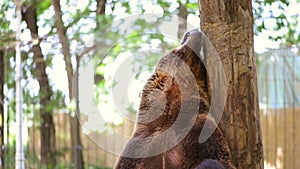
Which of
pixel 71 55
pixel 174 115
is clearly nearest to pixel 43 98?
pixel 71 55

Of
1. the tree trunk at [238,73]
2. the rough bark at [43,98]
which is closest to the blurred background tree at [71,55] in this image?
the rough bark at [43,98]

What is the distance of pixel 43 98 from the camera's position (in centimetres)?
658

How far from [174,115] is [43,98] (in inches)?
175

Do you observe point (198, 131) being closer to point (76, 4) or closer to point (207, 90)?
point (207, 90)

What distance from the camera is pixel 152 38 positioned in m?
4.54

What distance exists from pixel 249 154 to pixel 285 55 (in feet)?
15.3

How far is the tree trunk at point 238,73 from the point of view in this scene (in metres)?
2.37

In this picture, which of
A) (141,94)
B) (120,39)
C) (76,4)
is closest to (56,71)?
(76,4)

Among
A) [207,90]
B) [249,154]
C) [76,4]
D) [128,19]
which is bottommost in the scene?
[249,154]

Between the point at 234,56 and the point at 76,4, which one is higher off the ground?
the point at 76,4

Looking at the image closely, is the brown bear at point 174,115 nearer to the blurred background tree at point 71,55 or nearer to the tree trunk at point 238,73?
the tree trunk at point 238,73

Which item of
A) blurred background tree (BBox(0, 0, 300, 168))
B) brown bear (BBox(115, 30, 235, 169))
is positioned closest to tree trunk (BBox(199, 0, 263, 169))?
brown bear (BBox(115, 30, 235, 169))

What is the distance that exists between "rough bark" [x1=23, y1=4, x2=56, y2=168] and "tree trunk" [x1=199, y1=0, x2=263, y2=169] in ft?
13.4

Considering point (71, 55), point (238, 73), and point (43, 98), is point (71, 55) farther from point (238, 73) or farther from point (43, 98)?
point (238, 73)
